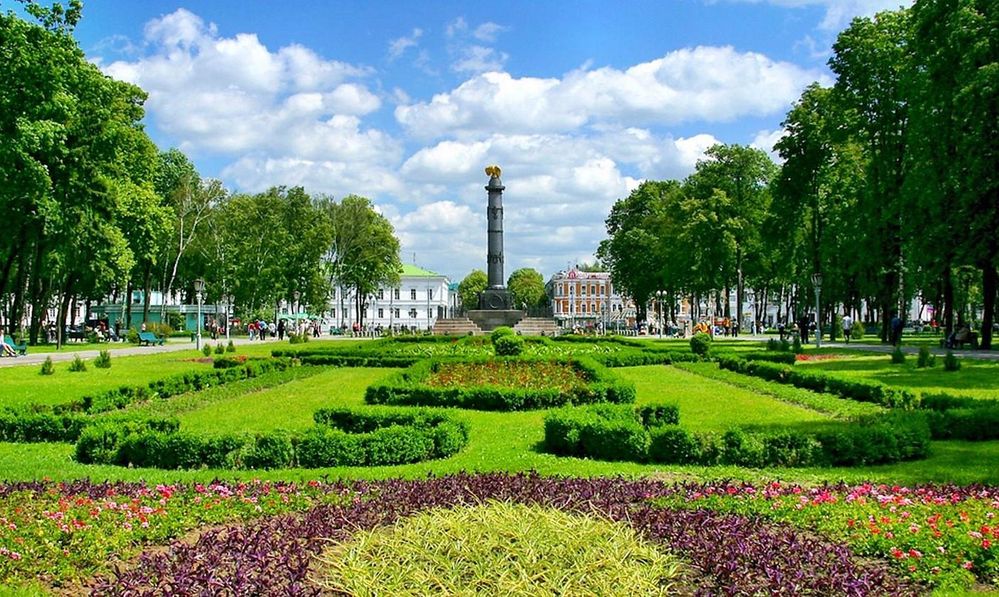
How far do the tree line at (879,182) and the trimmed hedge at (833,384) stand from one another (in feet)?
32.4

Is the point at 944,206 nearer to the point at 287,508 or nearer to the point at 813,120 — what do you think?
the point at 813,120

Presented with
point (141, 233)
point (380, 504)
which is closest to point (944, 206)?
point (380, 504)

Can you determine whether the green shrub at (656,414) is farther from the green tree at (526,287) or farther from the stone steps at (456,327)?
the green tree at (526,287)

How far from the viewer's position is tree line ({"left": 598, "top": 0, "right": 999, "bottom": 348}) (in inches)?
1031

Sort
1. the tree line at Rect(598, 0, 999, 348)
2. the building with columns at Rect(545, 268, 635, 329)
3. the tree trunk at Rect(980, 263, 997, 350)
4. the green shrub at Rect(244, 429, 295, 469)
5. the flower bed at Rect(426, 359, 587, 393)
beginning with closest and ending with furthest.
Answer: the green shrub at Rect(244, 429, 295, 469) → the flower bed at Rect(426, 359, 587, 393) → the tree line at Rect(598, 0, 999, 348) → the tree trunk at Rect(980, 263, 997, 350) → the building with columns at Rect(545, 268, 635, 329)

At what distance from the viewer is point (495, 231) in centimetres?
4975

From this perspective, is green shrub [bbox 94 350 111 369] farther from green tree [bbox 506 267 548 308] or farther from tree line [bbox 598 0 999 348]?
green tree [bbox 506 267 548 308]

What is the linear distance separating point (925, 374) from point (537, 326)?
29578 mm

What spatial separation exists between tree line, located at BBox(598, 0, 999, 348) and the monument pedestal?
36.9 feet

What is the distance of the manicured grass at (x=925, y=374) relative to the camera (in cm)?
1745

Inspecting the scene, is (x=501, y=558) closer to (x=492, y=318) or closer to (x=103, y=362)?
(x=103, y=362)

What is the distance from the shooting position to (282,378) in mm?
22234

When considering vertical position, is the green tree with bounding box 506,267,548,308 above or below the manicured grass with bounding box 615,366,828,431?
above

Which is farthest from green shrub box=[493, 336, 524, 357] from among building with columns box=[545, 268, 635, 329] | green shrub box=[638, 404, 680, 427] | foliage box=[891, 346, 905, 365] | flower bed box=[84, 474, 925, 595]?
building with columns box=[545, 268, 635, 329]
